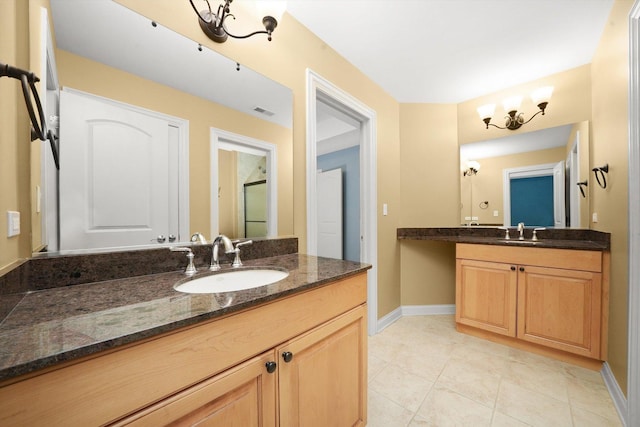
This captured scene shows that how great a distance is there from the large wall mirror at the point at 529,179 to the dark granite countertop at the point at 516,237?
8cm

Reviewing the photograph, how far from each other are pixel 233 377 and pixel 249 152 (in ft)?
3.66

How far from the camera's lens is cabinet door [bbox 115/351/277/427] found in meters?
0.60

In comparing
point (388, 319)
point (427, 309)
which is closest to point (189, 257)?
point (388, 319)

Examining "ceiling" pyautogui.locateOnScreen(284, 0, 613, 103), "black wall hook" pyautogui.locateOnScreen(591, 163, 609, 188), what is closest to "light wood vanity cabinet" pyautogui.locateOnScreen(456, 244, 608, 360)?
"black wall hook" pyautogui.locateOnScreen(591, 163, 609, 188)

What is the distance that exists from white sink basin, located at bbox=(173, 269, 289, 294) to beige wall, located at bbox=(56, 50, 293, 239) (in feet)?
0.84

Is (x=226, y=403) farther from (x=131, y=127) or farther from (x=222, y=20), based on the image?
(x=222, y=20)

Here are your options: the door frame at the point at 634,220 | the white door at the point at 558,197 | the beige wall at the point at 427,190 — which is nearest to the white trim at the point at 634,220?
the door frame at the point at 634,220

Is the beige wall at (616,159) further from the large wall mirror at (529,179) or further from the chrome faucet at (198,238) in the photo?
the chrome faucet at (198,238)

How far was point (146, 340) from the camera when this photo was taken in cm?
57

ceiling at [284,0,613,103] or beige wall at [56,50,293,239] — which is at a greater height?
ceiling at [284,0,613,103]

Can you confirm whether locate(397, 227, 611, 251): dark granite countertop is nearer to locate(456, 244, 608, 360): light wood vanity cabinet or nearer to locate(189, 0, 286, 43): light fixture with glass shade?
locate(456, 244, 608, 360): light wood vanity cabinet

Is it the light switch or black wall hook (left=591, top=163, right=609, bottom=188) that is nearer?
the light switch

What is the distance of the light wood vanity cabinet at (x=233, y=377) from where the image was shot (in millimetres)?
484

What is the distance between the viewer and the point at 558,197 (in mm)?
2328
